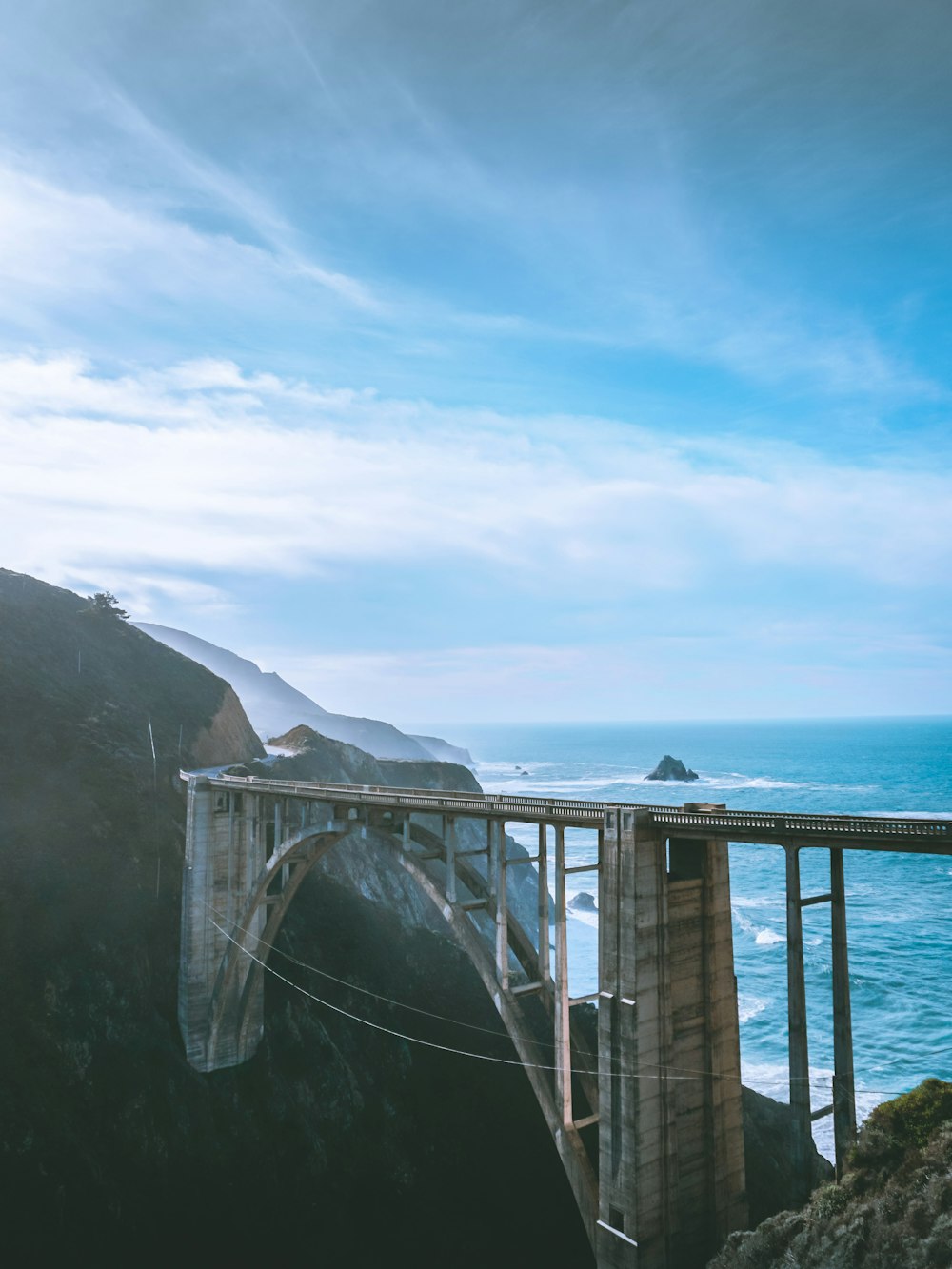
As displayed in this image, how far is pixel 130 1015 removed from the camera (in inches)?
1358

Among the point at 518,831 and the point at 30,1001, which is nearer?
the point at 30,1001

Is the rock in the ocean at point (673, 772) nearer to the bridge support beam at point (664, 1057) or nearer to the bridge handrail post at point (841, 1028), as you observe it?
the bridge support beam at point (664, 1057)

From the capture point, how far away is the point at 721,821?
1723cm

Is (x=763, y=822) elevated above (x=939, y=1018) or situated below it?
above

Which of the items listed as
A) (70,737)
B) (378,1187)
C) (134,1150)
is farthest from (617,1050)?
(70,737)

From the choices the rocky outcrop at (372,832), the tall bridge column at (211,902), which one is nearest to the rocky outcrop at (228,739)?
the rocky outcrop at (372,832)

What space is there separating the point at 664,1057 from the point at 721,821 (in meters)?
5.63

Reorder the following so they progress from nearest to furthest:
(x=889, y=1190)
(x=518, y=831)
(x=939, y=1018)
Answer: (x=889, y=1190) < (x=939, y=1018) < (x=518, y=831)

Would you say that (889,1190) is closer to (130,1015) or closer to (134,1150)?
(134,1150)

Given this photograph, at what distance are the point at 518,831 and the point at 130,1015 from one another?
101215mm

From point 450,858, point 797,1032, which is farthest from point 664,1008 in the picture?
point 450,858

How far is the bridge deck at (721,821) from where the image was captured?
570 inches

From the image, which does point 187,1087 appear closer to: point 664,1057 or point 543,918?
point 543,918

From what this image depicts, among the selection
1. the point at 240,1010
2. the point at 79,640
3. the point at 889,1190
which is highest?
the point at 79,640
